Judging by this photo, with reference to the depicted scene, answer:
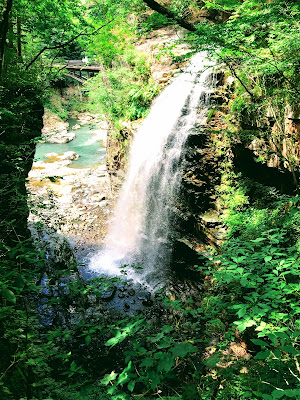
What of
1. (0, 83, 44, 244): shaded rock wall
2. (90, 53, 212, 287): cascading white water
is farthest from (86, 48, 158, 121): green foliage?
(0, 83, 44, 244): shaded rock wall

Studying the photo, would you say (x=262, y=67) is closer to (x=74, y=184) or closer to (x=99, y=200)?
(x=99, y=200)

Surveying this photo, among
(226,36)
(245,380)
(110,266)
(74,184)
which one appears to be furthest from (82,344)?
(74,184)

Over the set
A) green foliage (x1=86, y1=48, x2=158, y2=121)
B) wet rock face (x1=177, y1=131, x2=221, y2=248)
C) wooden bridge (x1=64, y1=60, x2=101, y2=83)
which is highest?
wooden bridge (x1=64, y1=60, x2=101, y2=83)

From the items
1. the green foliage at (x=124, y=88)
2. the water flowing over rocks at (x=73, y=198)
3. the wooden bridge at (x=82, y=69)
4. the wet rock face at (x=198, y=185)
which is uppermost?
the wooden bridge at (x=82, y=69)

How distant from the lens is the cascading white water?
7.72 metres

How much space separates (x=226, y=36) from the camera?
3965 mm

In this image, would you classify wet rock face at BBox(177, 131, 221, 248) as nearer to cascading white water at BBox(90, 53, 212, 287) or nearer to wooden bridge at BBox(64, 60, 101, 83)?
cascading white water at BBox(90, 53, 212, 287)

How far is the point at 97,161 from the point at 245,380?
15969 mm

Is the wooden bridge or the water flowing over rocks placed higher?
the wooden bridge

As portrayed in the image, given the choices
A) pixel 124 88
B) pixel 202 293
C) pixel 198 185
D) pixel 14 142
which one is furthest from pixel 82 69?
pixel 202 293

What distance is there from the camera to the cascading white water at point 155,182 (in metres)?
7.72

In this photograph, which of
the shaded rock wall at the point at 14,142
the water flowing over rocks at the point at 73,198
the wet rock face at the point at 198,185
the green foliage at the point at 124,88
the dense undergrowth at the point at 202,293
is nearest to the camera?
the dense undergrowth at the point at 202,293

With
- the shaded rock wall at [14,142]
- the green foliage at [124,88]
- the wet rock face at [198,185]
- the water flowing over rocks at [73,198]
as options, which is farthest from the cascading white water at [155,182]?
the shaded rock wall at [14,142]

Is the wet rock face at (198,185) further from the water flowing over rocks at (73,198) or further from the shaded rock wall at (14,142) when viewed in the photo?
the shaded rock wall at (14,142)
